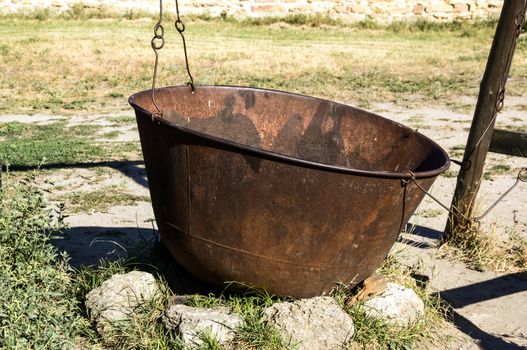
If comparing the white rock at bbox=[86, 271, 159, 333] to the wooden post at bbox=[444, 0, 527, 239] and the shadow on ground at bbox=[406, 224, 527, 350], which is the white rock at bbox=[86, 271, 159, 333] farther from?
the wooden post at bbox=[444, 0, 527, 239]

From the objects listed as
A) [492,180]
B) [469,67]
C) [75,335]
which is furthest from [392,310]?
[469,67]

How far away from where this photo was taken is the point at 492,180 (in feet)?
23.8

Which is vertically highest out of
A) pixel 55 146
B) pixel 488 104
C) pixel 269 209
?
pixel 488 104

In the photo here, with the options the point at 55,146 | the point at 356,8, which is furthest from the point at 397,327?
the point at 356,8

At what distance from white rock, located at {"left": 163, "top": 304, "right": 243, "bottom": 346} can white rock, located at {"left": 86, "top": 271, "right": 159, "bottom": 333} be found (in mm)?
230

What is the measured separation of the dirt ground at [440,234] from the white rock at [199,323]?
0.75 m

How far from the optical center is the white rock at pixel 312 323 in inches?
152

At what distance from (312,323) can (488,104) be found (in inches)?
90.6

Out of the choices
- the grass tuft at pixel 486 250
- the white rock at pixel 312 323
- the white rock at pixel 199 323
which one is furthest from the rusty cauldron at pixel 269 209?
the grass tuft at pixel 486 250

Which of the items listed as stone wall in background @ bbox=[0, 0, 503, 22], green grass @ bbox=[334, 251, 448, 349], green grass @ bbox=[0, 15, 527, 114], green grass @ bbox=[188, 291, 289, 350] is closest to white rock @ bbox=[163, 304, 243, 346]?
green grass @ bbox=[188, 291, 289, 350]

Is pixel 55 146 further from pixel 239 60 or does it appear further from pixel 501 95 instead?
pixel 239 60

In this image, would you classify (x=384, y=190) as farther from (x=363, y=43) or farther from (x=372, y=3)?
(x=372, y=3)

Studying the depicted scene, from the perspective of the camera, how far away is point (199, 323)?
382cm

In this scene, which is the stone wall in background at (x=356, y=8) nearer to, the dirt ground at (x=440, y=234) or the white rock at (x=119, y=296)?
the dirt ground at (x=440, y=234)
